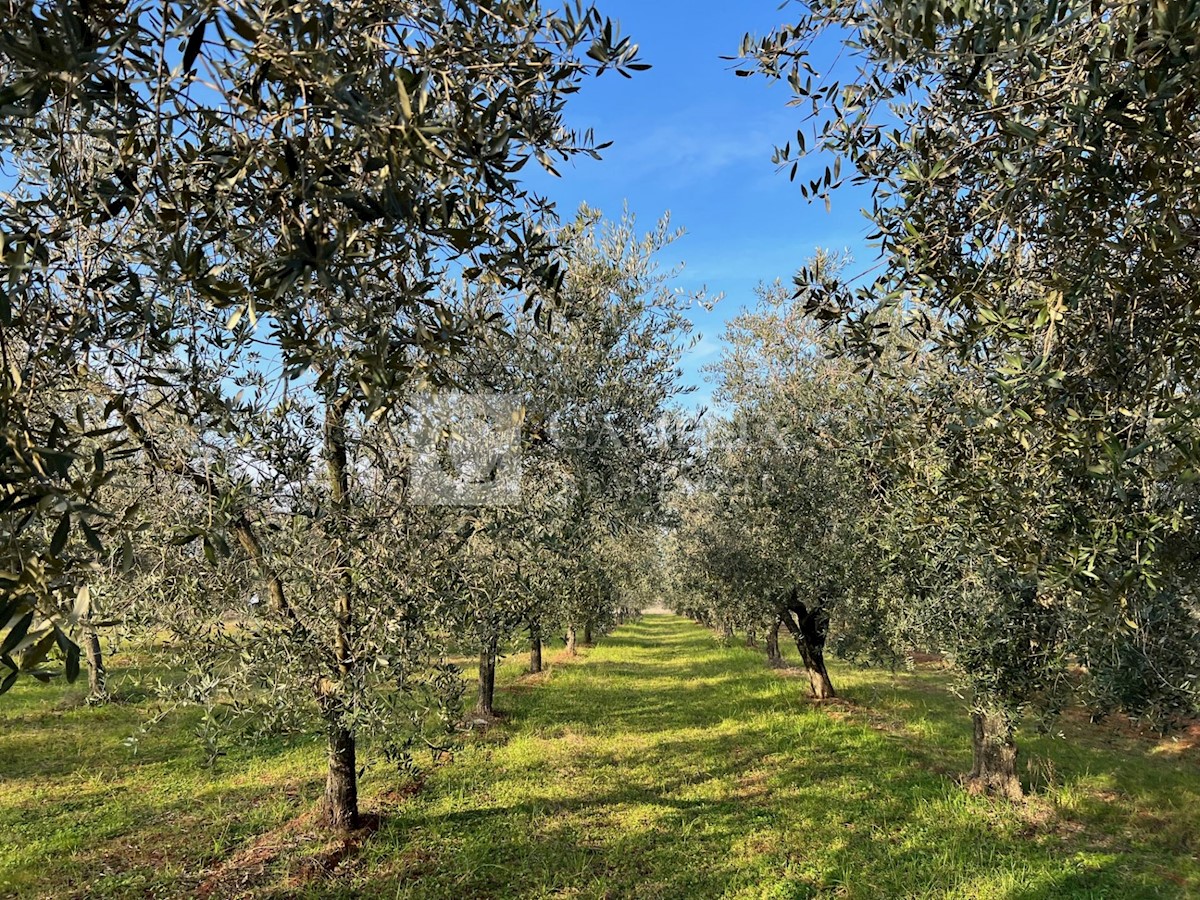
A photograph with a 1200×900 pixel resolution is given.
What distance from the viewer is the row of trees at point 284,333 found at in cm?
234

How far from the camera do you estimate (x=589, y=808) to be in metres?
12.2

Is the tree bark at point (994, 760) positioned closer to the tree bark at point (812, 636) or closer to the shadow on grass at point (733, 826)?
the shadow on grass at point (733, 826)

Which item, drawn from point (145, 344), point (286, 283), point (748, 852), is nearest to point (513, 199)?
point (286, 283)

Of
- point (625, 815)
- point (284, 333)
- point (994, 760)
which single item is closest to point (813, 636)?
point (994, 760)

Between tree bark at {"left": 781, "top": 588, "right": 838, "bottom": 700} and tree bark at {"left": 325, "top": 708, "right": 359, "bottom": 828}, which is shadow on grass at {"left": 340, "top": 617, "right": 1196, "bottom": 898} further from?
tree bark at {"left": 781, "top": 588, "right": 838, "bottom": 700}

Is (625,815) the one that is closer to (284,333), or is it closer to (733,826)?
(733,826)

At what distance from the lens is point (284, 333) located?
328 centimetres

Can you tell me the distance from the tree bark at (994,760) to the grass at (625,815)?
19.4 inches

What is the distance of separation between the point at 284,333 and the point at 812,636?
20749 millimetres

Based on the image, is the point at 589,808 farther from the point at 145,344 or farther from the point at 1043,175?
the point at 1043,175

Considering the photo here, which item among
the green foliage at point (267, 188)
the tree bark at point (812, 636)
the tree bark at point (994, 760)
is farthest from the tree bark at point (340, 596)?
the tree bark at point (812, 636)

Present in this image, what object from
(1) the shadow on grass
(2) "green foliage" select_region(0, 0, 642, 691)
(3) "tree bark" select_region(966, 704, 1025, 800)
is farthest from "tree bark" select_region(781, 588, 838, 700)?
(2) "green foliage" select_region(0, 0, 642, 691)

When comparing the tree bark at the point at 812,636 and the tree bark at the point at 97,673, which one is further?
the tree bark at the point at 812,636

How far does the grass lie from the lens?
31.0ft
